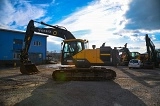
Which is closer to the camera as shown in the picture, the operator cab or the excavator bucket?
the operator cab

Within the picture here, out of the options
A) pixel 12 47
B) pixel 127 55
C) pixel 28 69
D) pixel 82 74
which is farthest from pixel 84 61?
pixel 12 47

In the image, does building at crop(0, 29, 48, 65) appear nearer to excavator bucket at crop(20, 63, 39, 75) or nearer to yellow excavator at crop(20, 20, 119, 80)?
excavator bucket at crop(20, 63, 39, 75)

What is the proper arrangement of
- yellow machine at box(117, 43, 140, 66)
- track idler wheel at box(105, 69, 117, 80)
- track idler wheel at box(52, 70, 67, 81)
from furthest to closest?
yellow machine at box(117, 43, 140, 66) → track idler wheel at box(105, 69, 117, 80) → track idler wheel at box(52, 70, 67, 81)

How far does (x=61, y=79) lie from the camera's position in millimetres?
18141

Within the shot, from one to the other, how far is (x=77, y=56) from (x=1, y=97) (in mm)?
8014

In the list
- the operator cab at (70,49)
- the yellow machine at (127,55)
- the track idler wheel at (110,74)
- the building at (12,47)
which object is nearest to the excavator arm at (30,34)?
the operator cab at (70,49)

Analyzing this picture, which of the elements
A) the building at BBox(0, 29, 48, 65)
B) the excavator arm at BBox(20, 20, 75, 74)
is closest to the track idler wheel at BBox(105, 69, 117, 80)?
the excavator arm at BBox(20, 20, 75, 74)

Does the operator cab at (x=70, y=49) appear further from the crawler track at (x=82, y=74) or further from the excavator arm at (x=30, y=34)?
the excavator arm at (x=30, y=34)

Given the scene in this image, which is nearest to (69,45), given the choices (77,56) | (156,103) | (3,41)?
(77,56)

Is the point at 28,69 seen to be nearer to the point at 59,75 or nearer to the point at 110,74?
the point at 59,75

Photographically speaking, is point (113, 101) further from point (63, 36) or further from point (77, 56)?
point (63, 36)

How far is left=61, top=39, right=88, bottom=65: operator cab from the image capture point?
18031 millimetres

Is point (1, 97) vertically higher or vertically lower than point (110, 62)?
lower

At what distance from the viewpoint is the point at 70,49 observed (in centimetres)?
1819
